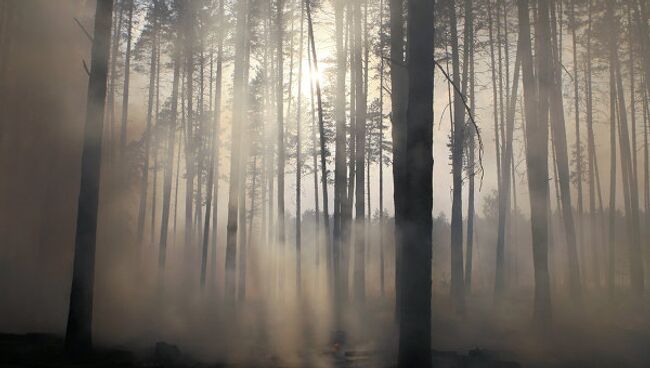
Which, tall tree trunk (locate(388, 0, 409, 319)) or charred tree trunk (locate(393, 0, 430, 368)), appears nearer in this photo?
charred tree trunk (locate(393, 0, 430, 368))

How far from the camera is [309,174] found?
99.7 feet

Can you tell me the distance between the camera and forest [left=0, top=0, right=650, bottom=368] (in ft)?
28.5

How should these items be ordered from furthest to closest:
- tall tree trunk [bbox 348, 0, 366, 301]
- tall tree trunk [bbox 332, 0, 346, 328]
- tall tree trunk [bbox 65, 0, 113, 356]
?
1. tall tree trunk [bbox 348, 0, 366, 301]
2. tall tree trunk [bbox 332, 0, 346, 328]
3. tall tree trunk [bbox 65, 0, 113, 356]

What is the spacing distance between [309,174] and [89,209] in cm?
2196

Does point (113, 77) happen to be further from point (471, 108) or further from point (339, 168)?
point (471, 108)

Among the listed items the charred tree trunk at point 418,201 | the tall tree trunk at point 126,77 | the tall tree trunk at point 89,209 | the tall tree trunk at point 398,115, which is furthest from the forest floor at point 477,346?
the tall tree trunk at point 126,77

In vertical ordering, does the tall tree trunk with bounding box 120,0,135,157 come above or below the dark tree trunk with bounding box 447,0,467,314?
above

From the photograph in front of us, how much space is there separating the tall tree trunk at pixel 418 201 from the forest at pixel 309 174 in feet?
0.09

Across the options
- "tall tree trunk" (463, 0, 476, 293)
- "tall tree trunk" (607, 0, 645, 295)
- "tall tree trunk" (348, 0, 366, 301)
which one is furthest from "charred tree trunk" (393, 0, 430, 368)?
"tall tree trunk" (607, 0, 645, 295)

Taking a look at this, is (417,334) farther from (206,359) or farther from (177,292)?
(177,292)

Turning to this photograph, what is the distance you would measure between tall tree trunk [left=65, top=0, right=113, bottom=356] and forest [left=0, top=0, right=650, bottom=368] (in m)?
0.03

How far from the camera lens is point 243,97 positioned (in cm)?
1756

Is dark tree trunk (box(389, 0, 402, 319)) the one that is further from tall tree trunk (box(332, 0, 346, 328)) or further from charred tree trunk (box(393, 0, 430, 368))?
tall tree trunk (box(332, 0, 346, 328))

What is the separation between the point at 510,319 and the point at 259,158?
2184 centimetres
